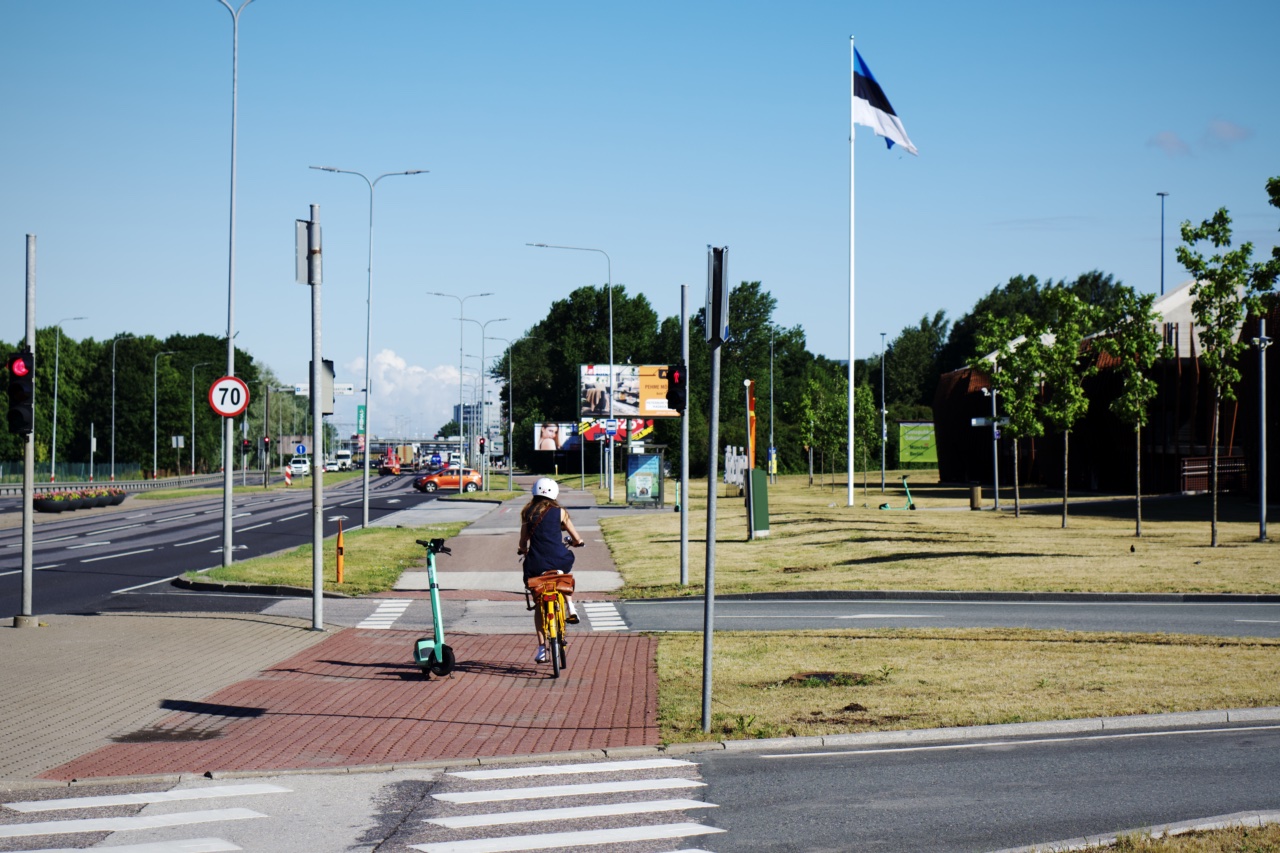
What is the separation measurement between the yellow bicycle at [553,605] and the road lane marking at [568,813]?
4705 mm

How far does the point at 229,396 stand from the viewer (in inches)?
866

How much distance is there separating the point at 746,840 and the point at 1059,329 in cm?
3339

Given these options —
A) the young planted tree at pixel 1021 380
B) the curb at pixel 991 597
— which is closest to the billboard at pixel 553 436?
the young planted tree at pixel 1021 380

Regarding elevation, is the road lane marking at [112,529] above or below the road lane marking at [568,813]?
below

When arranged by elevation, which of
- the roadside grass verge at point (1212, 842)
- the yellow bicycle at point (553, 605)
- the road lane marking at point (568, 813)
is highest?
the yellow bicycle at point (553, 605)

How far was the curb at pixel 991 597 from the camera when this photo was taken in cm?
1900

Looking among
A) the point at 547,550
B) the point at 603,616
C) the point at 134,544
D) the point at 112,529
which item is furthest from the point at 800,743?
the point at 112,529

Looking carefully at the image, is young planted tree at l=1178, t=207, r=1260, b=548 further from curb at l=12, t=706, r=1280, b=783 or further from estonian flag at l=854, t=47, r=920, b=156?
curb at l=12, t=706, r=1280, b=783

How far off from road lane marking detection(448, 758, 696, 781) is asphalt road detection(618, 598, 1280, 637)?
7529 millimetres

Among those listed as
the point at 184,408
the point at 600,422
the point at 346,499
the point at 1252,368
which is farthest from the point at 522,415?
the point at 1252,368

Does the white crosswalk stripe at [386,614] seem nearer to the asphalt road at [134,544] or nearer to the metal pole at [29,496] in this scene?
the asphalt road at [134,544]

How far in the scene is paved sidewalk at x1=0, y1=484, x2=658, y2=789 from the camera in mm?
8953

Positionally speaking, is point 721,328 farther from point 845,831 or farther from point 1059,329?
point 1059,329

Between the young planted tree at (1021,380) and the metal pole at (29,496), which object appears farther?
the young planted tree at (1021,380)
